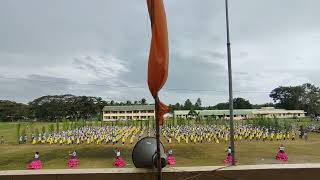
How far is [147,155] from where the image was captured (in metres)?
3.66

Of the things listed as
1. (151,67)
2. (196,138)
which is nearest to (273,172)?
(151,67)

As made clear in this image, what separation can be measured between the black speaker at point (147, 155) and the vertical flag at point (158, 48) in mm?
598

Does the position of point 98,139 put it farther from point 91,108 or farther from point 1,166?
point 91,108

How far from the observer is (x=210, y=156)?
26.2 metres

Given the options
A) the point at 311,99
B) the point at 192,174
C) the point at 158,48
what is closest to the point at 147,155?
the point at 192,174

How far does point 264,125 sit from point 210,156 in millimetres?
29484

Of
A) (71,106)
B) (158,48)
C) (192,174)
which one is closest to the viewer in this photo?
(158,48)

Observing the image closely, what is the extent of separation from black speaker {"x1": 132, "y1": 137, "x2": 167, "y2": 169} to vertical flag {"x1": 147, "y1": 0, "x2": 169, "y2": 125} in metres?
0.60

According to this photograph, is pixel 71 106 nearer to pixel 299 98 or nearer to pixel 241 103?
pixel 241 103

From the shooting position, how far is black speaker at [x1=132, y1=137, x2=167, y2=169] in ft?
11.8

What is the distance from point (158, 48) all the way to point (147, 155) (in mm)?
1019

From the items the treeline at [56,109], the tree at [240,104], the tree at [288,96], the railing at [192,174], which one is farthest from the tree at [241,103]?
the railing at [192,174]

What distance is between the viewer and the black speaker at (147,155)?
142 inches

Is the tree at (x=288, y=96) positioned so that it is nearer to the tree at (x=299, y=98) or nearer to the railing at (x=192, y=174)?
the tree at (x=299, y=98)
